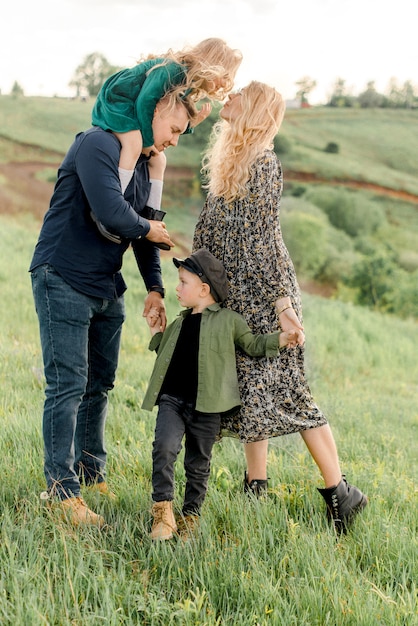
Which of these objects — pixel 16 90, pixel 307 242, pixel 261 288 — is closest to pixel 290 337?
pixel 261 288

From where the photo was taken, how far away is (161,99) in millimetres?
2922

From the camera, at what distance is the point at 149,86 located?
2848 mm

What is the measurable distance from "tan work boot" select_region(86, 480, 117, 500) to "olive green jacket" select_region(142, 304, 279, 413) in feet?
1.75

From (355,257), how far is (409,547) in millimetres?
39312

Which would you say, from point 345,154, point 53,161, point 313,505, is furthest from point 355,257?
point 313,505

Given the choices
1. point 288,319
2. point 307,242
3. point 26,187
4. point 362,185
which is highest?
point 288,319

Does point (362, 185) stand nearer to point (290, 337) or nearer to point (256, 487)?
point (256, 487)

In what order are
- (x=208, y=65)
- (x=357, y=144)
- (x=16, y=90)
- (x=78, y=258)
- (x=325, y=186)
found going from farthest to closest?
(x=357, y=144), (x=325, y=186), (x=16, y=90), (x=78, y=258), (x=208, y=65)

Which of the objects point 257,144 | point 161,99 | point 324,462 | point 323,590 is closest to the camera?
point 323,590

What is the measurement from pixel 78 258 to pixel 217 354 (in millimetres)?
765

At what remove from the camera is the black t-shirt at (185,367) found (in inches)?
127

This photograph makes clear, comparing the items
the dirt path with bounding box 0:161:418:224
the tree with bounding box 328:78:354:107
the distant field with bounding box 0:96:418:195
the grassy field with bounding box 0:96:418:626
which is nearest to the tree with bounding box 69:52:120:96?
the distant field with bounding box 0:96:418:195

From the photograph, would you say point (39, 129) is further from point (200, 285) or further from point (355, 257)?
point (200, 285)

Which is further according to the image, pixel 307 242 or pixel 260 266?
pixel 307 242
